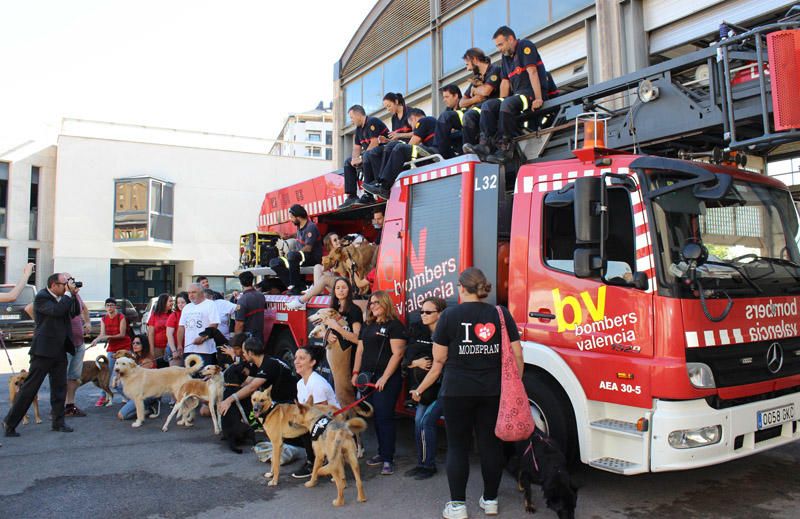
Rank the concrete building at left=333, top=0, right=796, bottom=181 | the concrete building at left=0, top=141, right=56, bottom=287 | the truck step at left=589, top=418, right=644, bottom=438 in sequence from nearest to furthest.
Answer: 1. the truck step at left=589, top=418, right=644, bottom=438
2. the concrete building at left=333, top=0, right=796, bottom=181
3. the concrete building at left=0, top=141, right=56, bottom=287

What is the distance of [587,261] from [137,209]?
26020 mm

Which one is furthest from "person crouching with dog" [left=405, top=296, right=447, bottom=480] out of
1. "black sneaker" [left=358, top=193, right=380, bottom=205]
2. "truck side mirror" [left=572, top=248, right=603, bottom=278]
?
"black sneaker" [left=358, top=193, right=380, bottom=205]

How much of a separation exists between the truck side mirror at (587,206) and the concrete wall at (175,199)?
2602cm

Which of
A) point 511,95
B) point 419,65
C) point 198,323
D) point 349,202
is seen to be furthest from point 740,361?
point 419,65

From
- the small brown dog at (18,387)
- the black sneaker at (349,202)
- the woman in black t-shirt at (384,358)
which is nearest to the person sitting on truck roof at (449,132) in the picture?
the black sneaker at (349,202)

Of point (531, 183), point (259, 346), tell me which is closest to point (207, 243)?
point (259, 346)

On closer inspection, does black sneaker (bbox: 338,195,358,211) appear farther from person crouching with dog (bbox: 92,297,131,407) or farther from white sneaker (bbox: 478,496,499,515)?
white sneaker (bbox: 478,496,499,515)

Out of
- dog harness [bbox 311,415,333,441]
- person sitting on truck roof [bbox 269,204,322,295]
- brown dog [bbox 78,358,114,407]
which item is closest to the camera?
dog harness [bbox 311,415,333,441]

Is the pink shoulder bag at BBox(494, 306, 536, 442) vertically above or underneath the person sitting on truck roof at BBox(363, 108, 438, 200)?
underneath

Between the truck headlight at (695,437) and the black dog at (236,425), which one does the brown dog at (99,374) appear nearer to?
the black dog at (236,425)

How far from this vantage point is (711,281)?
4145mm

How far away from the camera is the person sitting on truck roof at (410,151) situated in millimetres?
Result: 6461

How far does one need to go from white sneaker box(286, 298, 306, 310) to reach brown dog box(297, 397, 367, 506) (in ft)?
8.45

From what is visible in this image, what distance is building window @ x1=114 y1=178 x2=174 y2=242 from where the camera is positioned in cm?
2666
